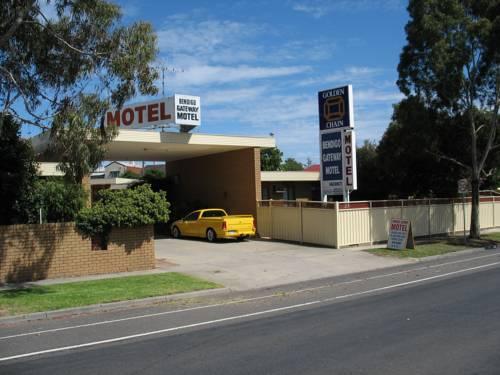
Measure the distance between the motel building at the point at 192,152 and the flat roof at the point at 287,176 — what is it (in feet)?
17.5

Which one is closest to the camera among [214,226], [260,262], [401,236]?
[260,262]

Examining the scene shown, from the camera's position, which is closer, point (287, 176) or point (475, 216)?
point (475, 216)

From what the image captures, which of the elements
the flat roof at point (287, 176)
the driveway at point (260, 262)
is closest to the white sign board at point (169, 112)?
the driveway at point (260, 262)

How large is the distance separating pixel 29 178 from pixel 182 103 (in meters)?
10.1

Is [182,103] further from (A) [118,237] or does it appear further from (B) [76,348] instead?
(B) [76,348]

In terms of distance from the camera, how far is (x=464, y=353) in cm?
654

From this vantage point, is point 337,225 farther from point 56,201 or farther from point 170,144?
point 56,201

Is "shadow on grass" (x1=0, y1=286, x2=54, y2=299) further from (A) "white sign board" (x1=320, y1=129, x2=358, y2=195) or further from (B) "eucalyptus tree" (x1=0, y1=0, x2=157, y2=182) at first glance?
(A) "white sign board" (x1=320, y1=129, x2=358, y2=195)

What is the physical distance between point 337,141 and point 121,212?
10.0m

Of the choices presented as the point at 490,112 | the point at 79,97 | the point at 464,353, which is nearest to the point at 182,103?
the point at 79,97

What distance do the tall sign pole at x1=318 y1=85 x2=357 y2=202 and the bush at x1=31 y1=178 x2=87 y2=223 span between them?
10384 millimetres

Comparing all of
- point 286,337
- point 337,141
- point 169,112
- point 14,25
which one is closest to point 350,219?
point 337,141

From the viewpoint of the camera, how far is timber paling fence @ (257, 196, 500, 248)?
21453 mm

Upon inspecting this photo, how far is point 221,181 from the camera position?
2834cm
